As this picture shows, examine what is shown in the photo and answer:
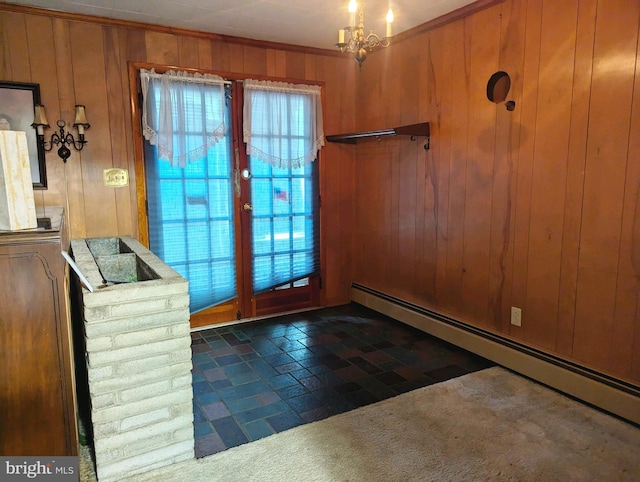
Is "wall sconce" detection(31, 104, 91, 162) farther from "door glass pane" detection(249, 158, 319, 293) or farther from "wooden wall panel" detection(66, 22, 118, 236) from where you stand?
"door glass pane" detection(249, 158, 319, 293)

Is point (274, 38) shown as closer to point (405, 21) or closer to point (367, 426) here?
point (405, 21)

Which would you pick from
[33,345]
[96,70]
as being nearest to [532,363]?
[33,345]

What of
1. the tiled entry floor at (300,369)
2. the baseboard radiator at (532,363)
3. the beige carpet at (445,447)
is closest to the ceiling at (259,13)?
the baseboard radiator at (532,363)

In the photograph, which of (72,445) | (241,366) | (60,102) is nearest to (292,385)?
(241,366)

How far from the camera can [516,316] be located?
116 inches

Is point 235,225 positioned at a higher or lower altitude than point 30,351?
higher

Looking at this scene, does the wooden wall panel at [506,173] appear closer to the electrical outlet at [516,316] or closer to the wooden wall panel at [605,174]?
the electrical outlet at [516,316]

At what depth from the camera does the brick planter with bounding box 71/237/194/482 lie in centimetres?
180

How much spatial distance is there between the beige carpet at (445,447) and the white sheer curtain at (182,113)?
2.34m

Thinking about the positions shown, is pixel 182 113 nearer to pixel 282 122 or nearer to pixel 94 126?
pixel 94 126

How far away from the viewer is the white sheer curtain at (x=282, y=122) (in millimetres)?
3811

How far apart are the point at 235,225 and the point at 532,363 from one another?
8.33 ft

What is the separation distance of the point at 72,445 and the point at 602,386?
2631 millimetres

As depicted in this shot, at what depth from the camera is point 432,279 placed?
3.61m
